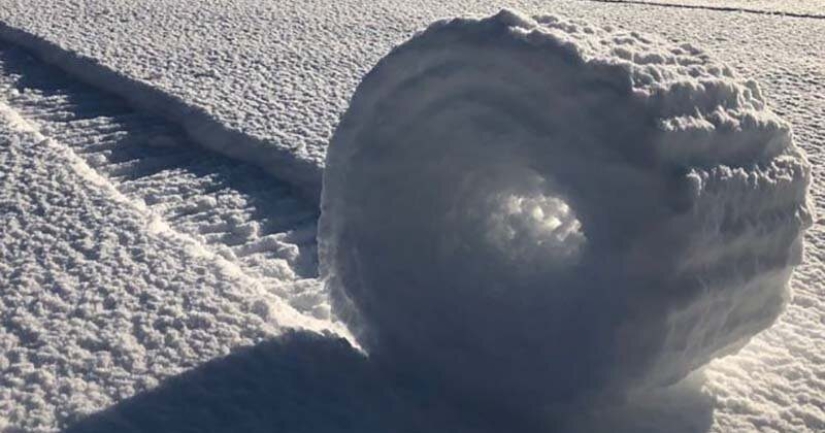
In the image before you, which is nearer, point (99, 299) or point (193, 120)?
point (99, 299)

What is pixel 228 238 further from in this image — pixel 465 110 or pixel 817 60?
pixel 817 60

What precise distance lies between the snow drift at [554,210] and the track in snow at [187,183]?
1.33 feet

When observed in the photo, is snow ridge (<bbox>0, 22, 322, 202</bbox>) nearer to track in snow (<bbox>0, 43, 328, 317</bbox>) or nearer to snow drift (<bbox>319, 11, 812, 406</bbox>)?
track in snow (<bbox>0, 43, 328, 317</bbox>)

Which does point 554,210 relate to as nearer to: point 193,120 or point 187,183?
point 187,183

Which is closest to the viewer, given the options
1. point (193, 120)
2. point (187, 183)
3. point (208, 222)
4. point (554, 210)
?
point (554, 210)

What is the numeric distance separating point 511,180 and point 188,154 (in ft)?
5.12

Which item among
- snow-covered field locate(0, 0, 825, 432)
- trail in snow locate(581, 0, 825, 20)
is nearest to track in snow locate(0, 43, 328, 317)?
snow-covered field locate(0, 0, 825, 432)

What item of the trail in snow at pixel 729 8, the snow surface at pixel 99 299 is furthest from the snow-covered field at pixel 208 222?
the trail in snow at pixel 729 8

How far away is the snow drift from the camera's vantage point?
5.36 ft

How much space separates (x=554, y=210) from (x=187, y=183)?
1311mm

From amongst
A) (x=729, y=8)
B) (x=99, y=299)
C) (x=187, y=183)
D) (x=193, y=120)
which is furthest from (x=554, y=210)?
(x=729, y=8)

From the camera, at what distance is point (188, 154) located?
10.6ft

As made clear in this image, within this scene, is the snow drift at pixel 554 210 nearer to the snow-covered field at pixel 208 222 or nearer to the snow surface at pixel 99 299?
the snow-covered field at pixel 208 222

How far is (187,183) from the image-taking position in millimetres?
3010
